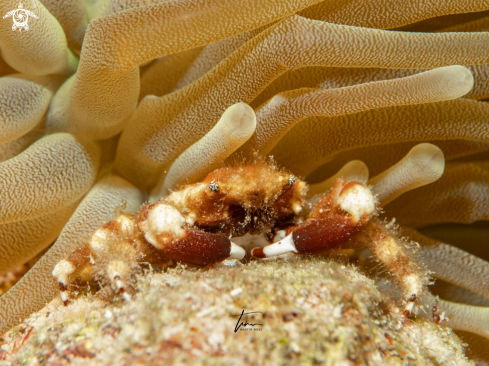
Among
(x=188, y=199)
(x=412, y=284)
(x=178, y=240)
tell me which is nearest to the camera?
(x=178, y=240)

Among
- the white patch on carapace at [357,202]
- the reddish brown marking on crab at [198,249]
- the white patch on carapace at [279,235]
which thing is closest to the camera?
the reddish brown marking on crab at [198,249]

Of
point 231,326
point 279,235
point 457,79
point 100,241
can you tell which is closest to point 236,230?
point 279,235

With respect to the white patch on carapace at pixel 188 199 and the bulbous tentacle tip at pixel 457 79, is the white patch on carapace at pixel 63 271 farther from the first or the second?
the bulbous tentacle tip at pixel 457 79

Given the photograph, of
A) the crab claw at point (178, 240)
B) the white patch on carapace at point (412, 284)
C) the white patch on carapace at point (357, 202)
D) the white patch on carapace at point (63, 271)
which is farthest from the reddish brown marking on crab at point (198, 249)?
the white patch on carapace at point (412, 284)

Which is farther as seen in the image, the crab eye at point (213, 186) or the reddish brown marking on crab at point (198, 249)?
the crab eye at point (213, 186)

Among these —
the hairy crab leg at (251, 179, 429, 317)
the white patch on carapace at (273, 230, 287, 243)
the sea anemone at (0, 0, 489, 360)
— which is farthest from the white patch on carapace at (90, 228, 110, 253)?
the white patch on carapace at (273, 230, 287, 243)

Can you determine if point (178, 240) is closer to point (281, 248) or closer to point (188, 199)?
point (188, 199)

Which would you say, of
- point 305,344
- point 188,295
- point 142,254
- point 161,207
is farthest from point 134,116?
point 305,344
